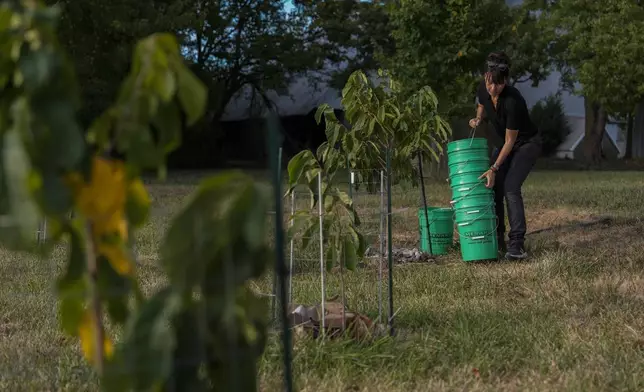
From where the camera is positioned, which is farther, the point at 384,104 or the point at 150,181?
the point at 150,181

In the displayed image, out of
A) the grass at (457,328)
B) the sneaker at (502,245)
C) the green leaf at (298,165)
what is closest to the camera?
the grass at (457,328)

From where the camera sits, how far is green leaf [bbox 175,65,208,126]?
1412mm

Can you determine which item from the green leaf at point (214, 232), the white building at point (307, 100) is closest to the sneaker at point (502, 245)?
the green leaf at point (214, 232)

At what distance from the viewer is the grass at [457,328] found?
308 centimetres

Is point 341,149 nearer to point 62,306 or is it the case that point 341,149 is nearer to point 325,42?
point 62,306

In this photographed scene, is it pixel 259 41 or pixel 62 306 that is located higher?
pixel 259 41

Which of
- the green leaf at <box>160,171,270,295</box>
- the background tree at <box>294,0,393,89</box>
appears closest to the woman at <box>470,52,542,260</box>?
the green leaf at <box>160,171,270,295</box>

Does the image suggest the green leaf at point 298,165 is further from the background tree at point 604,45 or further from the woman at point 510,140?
the background tree at point 604,45

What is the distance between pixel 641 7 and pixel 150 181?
569 inches

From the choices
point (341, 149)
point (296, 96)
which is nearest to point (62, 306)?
point (341, 149)

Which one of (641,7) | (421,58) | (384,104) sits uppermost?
(641,7)

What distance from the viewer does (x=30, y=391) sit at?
2955 mm

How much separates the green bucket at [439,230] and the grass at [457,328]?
169mm

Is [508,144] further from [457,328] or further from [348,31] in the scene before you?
[348,31]
